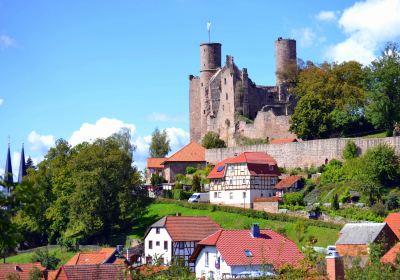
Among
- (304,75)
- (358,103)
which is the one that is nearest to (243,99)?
(304,75)

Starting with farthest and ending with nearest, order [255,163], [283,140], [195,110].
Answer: [195,110] < [283,140] < [255,163]

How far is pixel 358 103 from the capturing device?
61.4 metres

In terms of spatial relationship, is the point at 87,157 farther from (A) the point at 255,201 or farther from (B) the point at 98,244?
(A) the point at 255,201

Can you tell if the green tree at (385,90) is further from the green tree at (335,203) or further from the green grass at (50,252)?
the green grass at (50,252)

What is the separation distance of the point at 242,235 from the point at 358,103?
25115mm

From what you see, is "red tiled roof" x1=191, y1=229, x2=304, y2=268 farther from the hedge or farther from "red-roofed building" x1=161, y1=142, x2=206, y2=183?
"red-roofed building" x1=161, y1=142, x2=206, y2=183

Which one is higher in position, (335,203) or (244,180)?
(244,180)

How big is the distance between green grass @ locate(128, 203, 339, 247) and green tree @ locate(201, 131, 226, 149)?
1123cm

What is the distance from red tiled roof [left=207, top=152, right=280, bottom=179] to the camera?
57719 millimetres

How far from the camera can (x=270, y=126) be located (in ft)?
215

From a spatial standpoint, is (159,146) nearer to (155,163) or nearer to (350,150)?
(155,163)

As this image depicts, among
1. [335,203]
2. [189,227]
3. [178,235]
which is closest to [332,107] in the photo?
[335,203]

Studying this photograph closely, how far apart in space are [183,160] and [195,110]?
9314 millimetres

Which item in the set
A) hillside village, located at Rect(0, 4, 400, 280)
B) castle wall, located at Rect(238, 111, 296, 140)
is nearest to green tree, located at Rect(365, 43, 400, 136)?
hillside village, located at Rect(0, 4, 400, 280)
